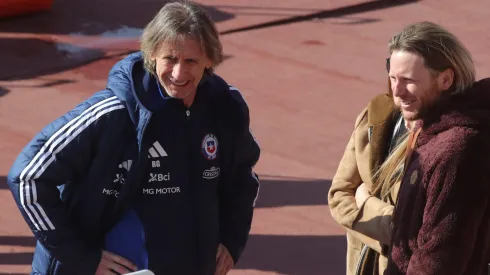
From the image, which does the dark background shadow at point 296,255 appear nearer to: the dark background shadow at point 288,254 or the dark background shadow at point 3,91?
the dark background shadow at point 288,254

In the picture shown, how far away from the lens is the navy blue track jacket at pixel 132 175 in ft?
11.2

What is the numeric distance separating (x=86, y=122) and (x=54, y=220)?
1.20ft

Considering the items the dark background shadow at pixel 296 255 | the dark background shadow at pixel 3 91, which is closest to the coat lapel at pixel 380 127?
the dark background shadow at pixel 296 255

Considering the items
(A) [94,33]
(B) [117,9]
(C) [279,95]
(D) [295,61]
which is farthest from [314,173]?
(B) [117,9]

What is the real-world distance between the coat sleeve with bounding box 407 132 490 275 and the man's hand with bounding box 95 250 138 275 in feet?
3.39

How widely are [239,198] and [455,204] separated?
3.01ft

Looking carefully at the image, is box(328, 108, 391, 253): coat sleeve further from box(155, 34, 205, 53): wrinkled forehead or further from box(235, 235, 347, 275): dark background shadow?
box(235, 235, 347, 275): dark background shadow

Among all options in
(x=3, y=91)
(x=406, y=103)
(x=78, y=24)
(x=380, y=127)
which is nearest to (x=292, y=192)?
(x=3, y=91)

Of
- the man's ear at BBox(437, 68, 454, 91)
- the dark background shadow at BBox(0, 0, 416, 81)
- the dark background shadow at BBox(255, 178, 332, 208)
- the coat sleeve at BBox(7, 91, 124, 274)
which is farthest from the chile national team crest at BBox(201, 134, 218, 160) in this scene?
the dark background shadow at BBox(0, 0, 416, 81)

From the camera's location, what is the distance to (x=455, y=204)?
3256 millimetres

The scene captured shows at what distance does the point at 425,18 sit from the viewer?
11.8m

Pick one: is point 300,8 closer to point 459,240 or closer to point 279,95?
point 279,95

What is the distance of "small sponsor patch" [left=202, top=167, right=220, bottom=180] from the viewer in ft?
11.9

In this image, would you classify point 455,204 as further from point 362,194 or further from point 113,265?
point 113,265
